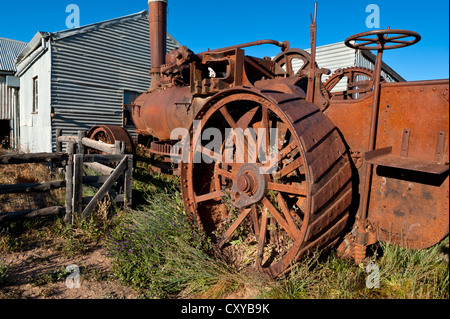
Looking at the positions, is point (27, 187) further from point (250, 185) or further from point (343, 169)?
point (343, 169)

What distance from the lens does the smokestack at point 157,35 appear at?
8.30 metres

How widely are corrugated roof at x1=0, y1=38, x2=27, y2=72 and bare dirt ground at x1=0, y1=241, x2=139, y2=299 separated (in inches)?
553

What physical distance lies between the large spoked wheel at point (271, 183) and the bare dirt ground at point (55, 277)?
124 centimetres

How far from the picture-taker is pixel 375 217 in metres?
2.96

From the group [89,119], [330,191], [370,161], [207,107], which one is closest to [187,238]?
[207,107]

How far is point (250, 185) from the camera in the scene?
11.0 ft

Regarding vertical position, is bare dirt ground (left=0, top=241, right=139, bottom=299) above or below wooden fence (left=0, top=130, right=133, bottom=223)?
below

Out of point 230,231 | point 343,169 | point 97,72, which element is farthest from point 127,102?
point 343,169

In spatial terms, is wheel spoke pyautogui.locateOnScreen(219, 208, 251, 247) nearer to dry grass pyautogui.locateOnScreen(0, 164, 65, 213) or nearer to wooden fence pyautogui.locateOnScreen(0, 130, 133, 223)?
wooden fence pyautogui.locateOnScreen(0, 130, 133, 223)

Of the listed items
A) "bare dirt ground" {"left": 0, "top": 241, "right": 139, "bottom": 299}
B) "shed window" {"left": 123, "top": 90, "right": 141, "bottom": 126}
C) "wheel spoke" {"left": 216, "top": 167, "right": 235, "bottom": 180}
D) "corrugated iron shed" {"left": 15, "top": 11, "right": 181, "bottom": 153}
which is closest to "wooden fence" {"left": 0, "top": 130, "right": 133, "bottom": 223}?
Answer: "bare dirt ground" {"left": 0, "top": 241, "right": 139, "bottom": 299}

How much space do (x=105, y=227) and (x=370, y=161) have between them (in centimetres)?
387

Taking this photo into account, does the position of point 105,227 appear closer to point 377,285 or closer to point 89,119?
point 377,285

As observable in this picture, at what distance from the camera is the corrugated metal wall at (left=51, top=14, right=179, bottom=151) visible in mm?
10750
